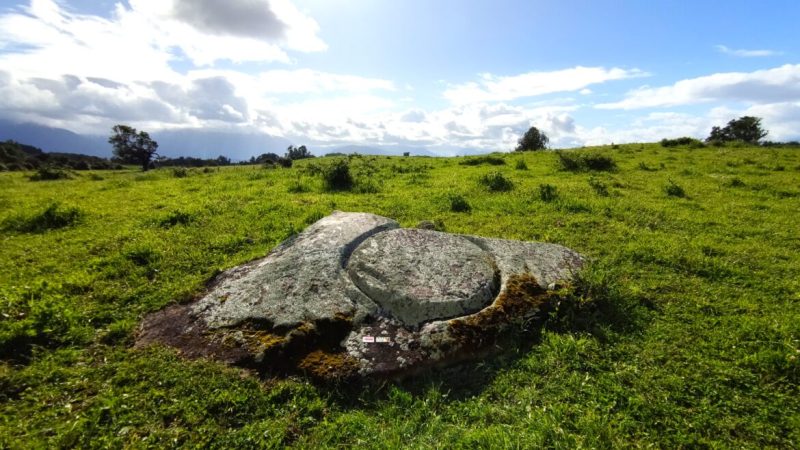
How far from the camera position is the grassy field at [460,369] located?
519 centimetres

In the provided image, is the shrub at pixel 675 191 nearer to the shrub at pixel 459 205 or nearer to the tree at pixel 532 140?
the shrub at pixel 459 205

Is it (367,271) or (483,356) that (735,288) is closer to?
(483,356)

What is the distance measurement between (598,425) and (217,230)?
10.4 metres

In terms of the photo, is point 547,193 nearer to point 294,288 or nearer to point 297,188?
point 297,188

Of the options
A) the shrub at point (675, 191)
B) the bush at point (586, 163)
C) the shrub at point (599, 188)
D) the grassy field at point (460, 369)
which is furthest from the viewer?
the bush at point (586, 163)

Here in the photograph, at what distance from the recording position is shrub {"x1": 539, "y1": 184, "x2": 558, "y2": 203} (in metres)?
15.5

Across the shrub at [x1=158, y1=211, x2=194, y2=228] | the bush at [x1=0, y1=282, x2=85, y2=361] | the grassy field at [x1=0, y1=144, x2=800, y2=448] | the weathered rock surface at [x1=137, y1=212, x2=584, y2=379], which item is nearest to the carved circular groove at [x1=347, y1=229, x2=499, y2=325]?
the weathered rock surface at [x1=137, y1=212, x2=584, y2=379]

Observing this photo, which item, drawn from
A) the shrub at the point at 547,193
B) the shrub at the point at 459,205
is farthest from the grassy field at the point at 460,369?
the shrub at the point at 547,193

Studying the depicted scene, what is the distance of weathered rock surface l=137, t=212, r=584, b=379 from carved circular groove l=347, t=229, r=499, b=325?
19 mm

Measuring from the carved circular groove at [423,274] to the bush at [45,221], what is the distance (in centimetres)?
985

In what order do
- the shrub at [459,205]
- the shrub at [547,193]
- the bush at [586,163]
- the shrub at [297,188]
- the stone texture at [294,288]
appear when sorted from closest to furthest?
the stone texture at [294,288], the shrub at [459,205], the shrub at [547,193], the shrub at [297,188], the bush at [586,163]

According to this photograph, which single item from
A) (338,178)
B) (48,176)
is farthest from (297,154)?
(338,178)

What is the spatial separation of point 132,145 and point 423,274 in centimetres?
8833

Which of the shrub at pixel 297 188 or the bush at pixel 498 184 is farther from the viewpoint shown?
the shrub at pixel 297 188
